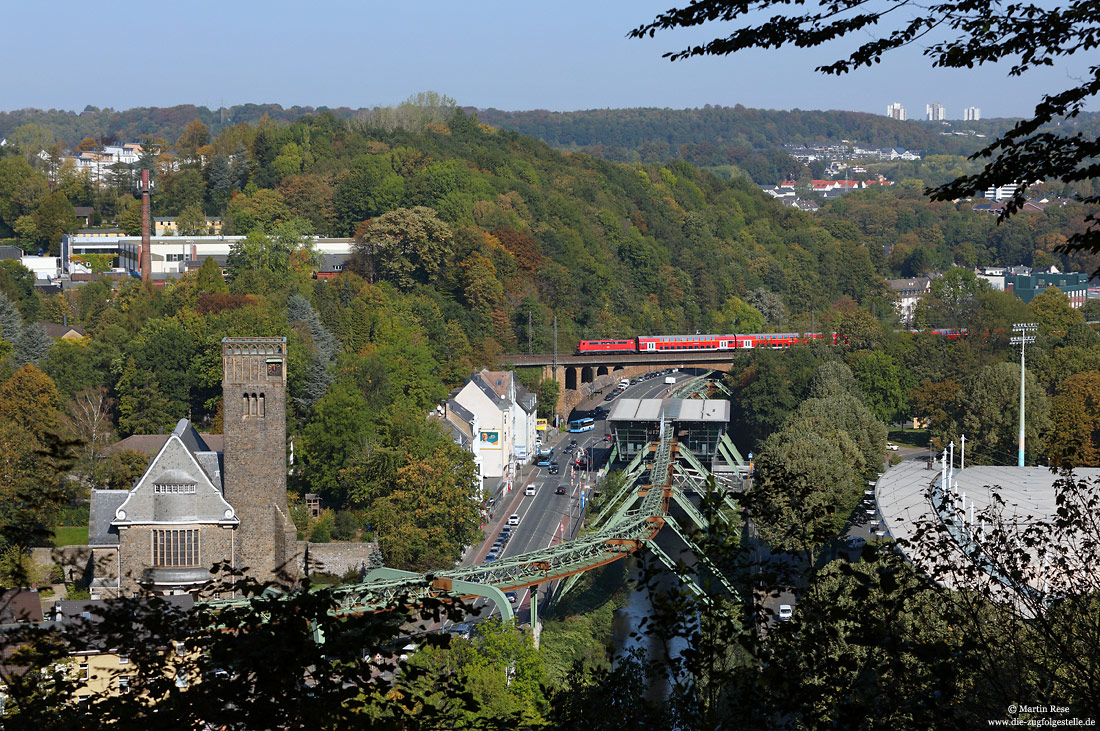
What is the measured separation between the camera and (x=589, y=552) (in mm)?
34781

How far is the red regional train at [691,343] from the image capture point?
70.1 meters

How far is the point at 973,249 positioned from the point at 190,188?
7132 cm

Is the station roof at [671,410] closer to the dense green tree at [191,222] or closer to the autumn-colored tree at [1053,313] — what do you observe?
the autumn-colored tree at [1053,313]

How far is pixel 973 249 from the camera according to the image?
393 ft

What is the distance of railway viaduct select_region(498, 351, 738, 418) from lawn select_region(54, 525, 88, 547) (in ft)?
100

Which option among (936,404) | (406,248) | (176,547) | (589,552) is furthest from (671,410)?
(176,547)

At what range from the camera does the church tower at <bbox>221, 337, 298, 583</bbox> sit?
3206 cm

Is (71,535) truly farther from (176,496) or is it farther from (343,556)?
(343,556)

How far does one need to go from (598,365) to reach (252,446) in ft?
128

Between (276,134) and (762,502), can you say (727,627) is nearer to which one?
(762,502)

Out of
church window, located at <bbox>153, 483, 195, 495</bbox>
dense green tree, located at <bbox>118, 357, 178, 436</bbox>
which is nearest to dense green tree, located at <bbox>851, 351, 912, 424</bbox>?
dense green tree, located at <bbox>118, 357, 178, 436</bbox>

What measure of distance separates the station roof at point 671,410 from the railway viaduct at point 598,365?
10.9 metres

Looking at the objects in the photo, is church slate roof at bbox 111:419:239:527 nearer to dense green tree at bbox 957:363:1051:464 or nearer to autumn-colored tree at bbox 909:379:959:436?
dense green tree at bbox 957:363:1051:464

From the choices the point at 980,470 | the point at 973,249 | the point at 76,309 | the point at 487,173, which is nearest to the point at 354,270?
the point at 76,309
